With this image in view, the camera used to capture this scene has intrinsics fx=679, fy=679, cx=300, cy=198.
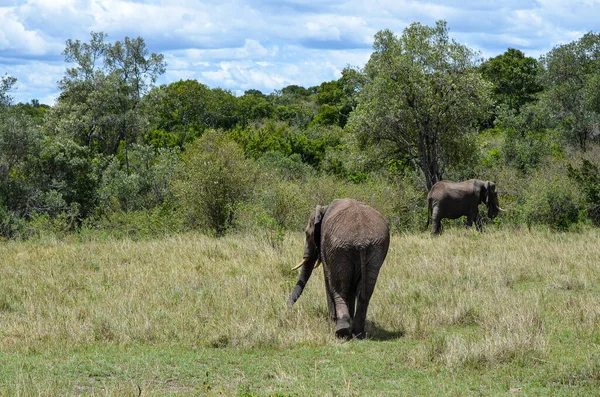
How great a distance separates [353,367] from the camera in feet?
25.5

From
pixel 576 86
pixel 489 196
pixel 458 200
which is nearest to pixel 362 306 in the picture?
pixel 458 200

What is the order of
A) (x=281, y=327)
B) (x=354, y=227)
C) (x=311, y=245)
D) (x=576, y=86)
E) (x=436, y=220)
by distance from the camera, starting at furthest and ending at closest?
(x=576, y=86), (x=436, y=220), (x=311, y=245), (x=281, y=327), (x=354, y=227)

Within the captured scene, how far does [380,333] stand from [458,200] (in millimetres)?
13097

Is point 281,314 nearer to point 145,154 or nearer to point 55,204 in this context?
point 55,204

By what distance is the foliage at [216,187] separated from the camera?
21438 mm

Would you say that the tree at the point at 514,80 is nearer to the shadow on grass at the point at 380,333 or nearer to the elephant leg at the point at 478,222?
the elephant leg at the point at 478,222

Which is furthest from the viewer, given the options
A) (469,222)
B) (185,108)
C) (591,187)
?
(185,108)

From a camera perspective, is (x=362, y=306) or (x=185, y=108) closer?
(x=362, y=306)

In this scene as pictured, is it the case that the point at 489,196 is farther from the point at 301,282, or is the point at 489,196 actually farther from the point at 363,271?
the point at 363,271

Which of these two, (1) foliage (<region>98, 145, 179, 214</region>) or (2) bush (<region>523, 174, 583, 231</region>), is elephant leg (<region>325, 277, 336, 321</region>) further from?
(1) foliage (<region>98, 145, 179, 214</region>)

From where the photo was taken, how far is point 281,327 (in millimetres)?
9508

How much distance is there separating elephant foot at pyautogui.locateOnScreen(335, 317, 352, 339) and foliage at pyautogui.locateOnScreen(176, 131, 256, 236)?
12423 millimetres

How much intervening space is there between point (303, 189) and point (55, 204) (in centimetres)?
1085

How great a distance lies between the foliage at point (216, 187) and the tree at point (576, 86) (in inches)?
942
